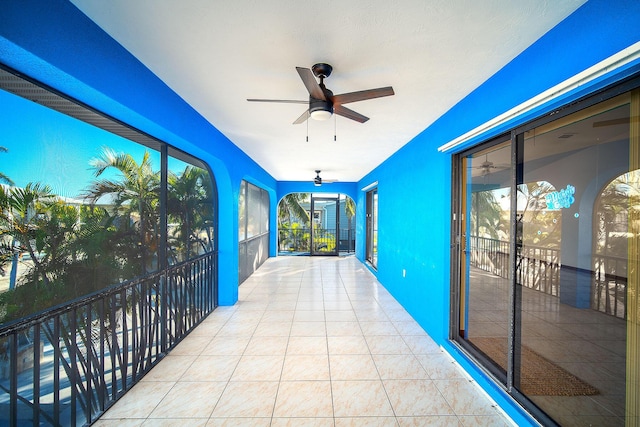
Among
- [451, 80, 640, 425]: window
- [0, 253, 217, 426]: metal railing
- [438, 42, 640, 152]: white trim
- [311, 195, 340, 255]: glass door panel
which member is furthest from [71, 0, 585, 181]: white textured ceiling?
[311, 195, 340, 255]: glass door panel

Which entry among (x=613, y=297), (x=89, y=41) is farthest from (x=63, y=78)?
(x=613, y=297)

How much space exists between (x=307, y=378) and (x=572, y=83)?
2.65 m

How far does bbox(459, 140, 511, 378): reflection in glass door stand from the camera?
212 centimetres

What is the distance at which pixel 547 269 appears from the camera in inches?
67.6

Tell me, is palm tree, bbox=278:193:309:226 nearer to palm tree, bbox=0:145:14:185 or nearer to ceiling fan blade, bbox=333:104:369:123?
ceiling fan blade, bbox=333:104:369:123

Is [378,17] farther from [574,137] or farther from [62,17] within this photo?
[62,17]

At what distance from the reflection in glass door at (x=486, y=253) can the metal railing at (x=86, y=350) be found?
2.99 metres

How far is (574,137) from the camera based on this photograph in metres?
1.51

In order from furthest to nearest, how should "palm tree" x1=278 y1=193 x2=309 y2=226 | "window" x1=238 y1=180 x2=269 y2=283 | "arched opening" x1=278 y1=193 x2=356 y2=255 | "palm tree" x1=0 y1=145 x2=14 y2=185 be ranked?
"palm tree" x1=278 y1=193 x2=309 y2=226, "arched opening" x1=278 y1=193 x2=356 y2=255, "window" x1=238 y1=180 x2=269 y2=283, "palm tree" x1=0 y1=145 x2=14 y2=185

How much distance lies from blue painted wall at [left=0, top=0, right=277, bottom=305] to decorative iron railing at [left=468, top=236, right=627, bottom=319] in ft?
9.29

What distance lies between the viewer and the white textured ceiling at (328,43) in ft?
4.35

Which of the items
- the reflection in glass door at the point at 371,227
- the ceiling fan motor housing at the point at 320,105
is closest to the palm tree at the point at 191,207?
the ceiling fan motor housing at the point at 320,105

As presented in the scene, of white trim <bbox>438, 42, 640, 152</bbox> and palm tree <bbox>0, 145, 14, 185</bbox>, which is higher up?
white trim <bbox>438, 42, 640, 152</bbox>

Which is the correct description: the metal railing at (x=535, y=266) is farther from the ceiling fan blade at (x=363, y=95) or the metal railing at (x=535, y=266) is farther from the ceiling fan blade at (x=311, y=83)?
the ceiling fan blade at (x=311, y=83)
